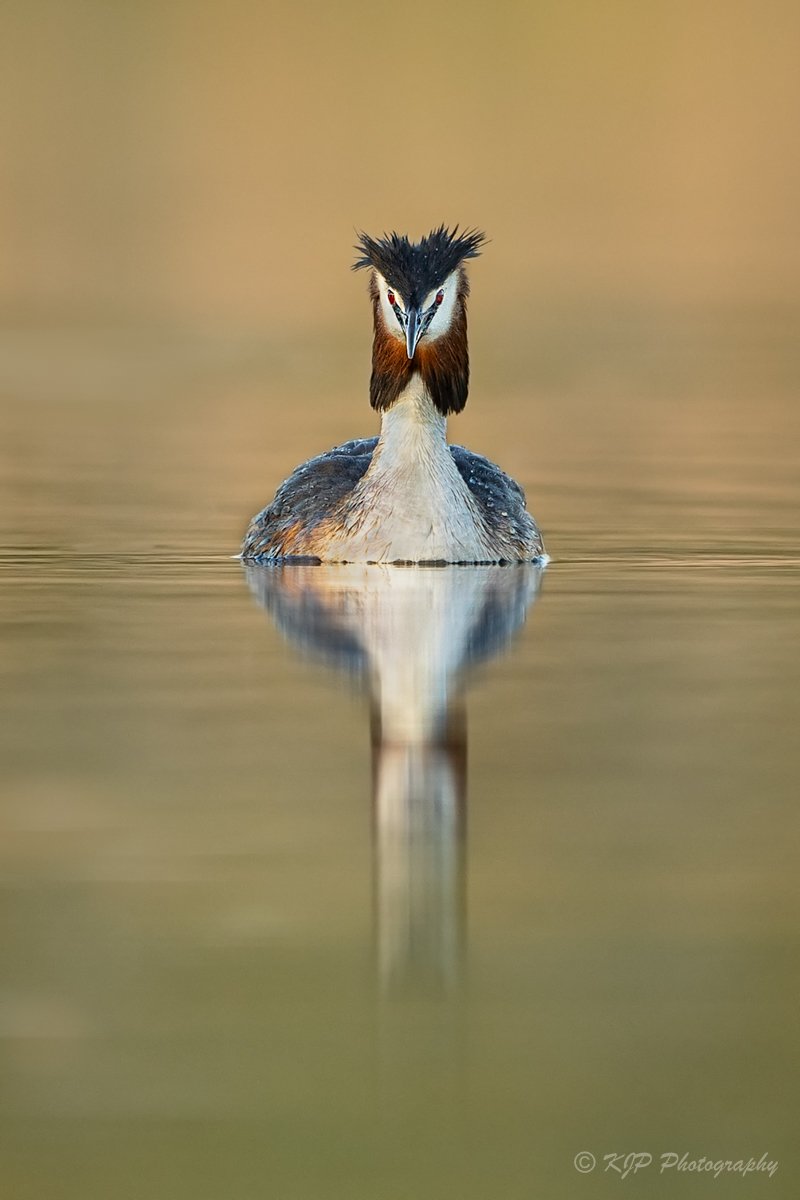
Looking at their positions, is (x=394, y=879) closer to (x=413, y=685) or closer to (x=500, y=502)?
(x=413, y=685)

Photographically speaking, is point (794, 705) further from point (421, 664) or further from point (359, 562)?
point (359, 562)

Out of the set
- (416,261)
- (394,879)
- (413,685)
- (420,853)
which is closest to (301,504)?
(416,261)

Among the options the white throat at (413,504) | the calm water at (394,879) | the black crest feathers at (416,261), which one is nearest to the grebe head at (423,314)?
the black crest feathers at (416,261)

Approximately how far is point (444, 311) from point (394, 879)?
804 centimetres

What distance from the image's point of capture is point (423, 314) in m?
12.7

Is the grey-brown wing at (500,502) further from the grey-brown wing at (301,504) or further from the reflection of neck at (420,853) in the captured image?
the reflection of neck at (420,853)

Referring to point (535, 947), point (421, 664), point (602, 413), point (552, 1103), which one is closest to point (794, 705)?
point (421, 664)

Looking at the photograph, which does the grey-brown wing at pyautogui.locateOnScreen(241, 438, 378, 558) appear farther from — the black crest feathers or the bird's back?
the black crest feathers

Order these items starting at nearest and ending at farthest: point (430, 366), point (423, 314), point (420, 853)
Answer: point (420, 853) < point (423, 314) < point (430, 366)

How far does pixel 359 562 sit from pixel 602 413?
1048 centimetres

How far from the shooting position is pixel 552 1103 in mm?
4055

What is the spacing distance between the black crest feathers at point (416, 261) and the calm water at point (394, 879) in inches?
66.6

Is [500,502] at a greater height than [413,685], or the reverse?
[500,502]

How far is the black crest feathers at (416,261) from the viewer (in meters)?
12.7
